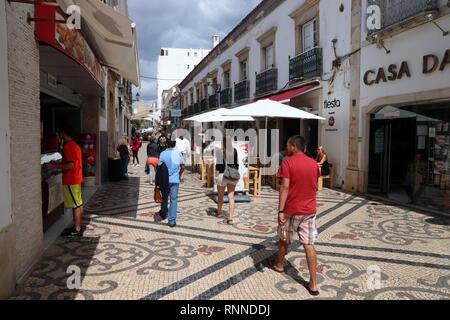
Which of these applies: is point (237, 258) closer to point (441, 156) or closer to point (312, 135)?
point (441, 156)

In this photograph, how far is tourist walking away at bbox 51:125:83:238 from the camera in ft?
18.0

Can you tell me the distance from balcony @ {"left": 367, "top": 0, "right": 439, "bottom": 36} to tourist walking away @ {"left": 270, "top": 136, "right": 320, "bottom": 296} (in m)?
5.58

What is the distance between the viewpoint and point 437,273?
169 inches

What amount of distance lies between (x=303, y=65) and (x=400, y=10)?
4.41m

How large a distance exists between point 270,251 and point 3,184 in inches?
130

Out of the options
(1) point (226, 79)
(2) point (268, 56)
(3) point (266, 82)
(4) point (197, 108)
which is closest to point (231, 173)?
(3) point (266, 82)

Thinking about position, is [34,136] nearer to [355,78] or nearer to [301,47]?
[355,78]

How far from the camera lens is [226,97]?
67.7 ft

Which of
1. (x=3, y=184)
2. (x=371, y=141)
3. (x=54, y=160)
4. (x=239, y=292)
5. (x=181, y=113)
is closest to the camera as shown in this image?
(x=3, y=184)

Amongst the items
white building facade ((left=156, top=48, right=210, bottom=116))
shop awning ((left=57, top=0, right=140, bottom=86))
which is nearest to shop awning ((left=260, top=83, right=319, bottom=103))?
shop awning ((left=57, top=0, right=140, bottom=86))

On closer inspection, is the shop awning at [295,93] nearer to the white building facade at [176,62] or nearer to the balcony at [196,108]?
the balcony at [196,108]

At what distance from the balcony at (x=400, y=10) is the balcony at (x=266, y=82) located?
5.65 metres

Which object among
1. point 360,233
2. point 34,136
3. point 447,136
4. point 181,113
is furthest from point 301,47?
point 181,113

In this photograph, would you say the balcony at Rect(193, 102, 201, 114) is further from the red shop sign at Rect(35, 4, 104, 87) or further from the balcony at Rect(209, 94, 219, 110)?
the red shop sign at Rect(35, 4, 104, 87)
